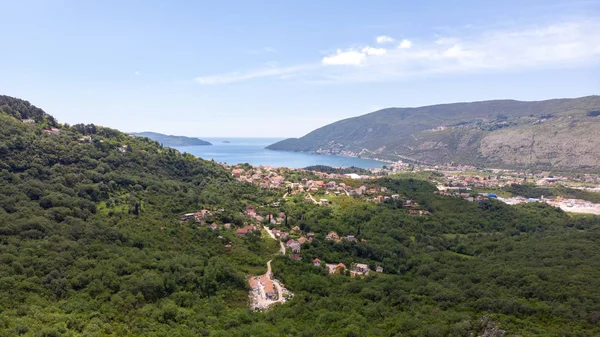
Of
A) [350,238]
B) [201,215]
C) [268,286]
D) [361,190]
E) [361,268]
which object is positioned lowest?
[361,268]

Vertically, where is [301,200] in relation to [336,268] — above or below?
above

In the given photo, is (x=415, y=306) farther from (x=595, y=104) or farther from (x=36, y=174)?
(x=595, y=104)

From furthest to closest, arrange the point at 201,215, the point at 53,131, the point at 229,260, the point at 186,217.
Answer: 1. the point at 53,131
2. the point at 201,215
3. the point at 186,217
4. the point at 229,260

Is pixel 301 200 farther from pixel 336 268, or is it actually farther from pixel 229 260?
pixel 229 260

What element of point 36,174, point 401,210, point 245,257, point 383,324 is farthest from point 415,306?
point 36,174

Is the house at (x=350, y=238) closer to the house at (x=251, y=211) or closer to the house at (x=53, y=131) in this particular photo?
the house at (x=251, y=211)

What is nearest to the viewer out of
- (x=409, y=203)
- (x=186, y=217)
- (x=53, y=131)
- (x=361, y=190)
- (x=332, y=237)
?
(x=186, y=217)

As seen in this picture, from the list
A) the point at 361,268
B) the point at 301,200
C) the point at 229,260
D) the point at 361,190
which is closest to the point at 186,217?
the point at 229,260

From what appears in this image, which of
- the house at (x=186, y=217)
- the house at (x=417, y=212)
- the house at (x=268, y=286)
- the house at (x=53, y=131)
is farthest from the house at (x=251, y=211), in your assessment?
the house at (x=53, y=131)

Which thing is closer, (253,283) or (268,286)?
(268,286)
